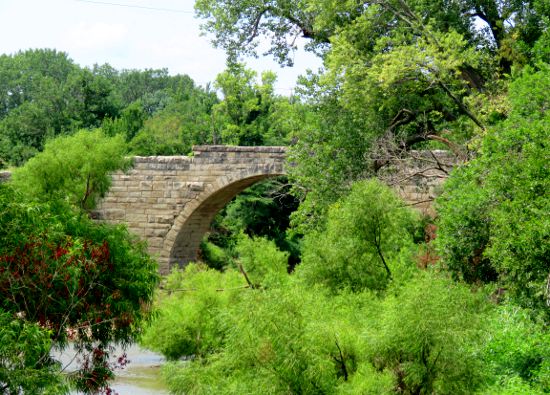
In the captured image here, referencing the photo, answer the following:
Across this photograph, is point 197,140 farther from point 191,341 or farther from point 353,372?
point 353,372

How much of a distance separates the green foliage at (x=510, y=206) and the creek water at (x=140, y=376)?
475 centimetres

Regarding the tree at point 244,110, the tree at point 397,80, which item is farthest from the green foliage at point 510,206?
the tree at point 244,110

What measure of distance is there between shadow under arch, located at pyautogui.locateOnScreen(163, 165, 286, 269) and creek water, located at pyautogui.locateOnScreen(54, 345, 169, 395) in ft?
16.9

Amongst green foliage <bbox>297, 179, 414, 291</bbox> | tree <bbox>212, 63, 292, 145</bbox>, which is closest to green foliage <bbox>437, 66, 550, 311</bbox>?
green foliage <bbox>297, 179, 414, 291</bbox>

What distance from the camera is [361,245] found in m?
10.3

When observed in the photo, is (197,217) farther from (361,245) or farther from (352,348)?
(352,348)

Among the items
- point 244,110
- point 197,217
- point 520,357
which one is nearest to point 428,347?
point 520,357

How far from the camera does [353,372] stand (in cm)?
795

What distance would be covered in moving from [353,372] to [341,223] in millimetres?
2755

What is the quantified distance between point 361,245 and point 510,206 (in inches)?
83.5

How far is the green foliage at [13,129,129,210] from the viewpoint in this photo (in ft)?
56.9

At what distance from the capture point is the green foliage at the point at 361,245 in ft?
33.6

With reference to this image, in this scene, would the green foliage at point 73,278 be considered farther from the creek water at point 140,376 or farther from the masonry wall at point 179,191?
the masonry wall at point 179,191

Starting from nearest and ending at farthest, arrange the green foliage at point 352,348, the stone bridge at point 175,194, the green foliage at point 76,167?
the green foliage at point 352,348, the green foliage at point 76,167, the stone bridge at point 175,194
